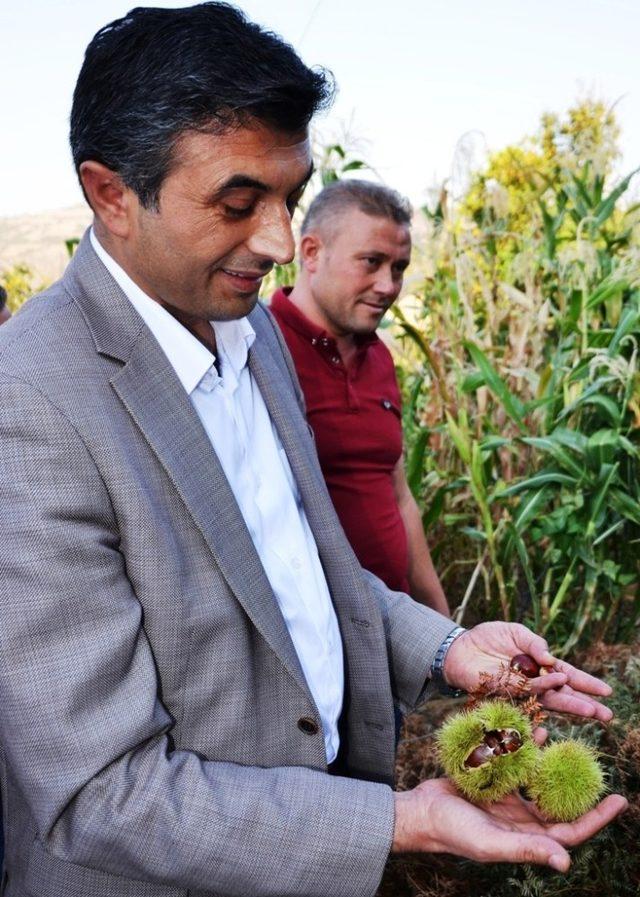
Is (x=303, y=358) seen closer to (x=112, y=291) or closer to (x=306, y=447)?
(x=306, y=447)

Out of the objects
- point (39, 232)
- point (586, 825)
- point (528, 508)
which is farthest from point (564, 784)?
point (39, 232)

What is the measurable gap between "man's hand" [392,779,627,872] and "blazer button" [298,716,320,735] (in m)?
0.17

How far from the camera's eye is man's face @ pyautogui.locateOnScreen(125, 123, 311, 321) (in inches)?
48.0

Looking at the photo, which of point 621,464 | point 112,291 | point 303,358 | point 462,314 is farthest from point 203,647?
point 462,314

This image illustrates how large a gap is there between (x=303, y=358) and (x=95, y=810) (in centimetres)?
198

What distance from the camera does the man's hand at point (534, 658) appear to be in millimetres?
1511

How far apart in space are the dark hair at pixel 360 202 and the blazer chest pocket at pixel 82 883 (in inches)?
93.5

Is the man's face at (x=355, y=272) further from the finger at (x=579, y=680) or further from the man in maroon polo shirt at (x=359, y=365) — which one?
the finger at (x=579, y=680)

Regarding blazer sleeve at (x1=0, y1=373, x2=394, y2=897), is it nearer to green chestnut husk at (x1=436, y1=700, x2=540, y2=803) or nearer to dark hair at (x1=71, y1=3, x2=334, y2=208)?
green chestnut husk at (x1=436, y1=700, x2=540, y2=803)

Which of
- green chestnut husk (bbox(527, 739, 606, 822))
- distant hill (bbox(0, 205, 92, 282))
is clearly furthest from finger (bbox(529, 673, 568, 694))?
distant hill (bbox(0, 205, 92, 282))

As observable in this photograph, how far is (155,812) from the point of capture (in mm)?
1107

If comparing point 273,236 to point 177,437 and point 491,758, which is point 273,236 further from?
point 491,758

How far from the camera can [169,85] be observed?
1177 mm

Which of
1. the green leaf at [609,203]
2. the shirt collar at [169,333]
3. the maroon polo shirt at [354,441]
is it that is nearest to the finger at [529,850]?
the shirt collar at [169,333]
